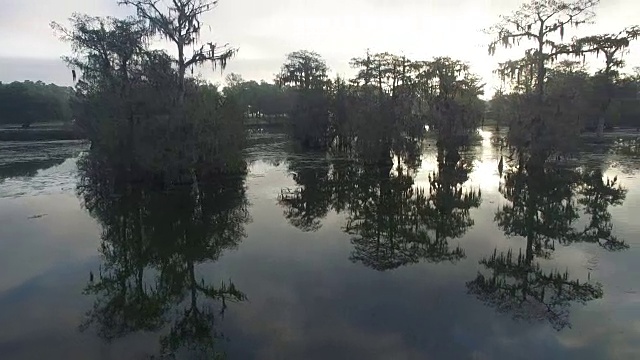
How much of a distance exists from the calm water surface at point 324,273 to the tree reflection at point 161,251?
0.06 meters


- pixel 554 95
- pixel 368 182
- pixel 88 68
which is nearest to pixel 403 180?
pixel 368 182

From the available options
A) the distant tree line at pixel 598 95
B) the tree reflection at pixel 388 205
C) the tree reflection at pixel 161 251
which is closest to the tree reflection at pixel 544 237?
the tree reflection at pixel 388 205

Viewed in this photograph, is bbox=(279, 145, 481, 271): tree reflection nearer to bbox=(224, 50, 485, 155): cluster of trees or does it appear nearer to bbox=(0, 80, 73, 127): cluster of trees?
bbox=(224, 50, 485, 155): cluster of trees

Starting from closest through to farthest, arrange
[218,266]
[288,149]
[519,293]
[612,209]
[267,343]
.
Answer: [267,343] → [519,293] → [218,266] → [612,209] → [288,149]

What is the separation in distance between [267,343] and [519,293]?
5680 millimetres

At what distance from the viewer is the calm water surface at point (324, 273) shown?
779 cm

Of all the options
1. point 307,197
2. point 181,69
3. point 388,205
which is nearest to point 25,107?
point 181,69

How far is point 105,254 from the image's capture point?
12.8 m

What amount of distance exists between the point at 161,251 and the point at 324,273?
513cm

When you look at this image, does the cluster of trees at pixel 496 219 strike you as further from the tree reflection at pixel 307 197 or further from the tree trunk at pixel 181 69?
the tree trunk at pixel 181 69

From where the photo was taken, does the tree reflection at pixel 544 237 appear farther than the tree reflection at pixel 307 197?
No

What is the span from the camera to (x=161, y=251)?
42.6ft

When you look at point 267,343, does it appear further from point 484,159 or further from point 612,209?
point 484,159

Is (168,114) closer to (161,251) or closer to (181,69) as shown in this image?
(181,69)
